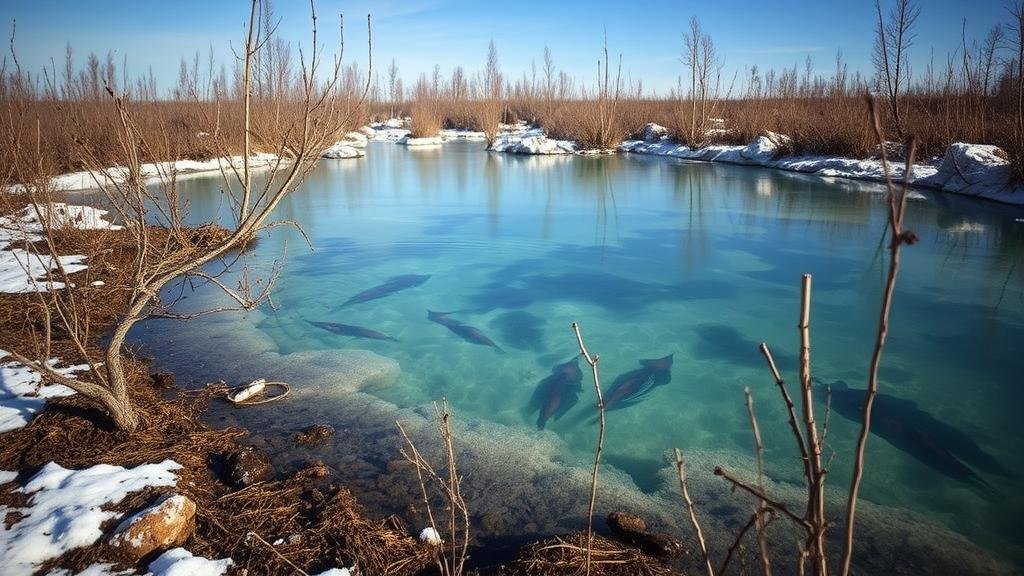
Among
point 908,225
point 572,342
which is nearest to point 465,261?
point 572,342

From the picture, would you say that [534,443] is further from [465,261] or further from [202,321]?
[465,261]

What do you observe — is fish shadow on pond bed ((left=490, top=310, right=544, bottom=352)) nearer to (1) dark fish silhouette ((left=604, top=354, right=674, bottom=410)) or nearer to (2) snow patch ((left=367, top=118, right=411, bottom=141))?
(1) dark fish silhouette ((left=604, top=354, right=674, bottom=410))

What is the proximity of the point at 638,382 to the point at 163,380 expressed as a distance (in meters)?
3.32

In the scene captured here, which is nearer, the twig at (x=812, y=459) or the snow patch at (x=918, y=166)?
the twig at (x=812, y=459)

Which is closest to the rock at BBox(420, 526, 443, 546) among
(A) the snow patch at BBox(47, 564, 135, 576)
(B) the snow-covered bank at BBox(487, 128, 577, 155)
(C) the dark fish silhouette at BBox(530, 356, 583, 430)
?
(A) the snow patch at BBox(47, 564, 135, 576)

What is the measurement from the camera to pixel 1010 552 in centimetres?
239

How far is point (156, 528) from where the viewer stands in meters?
2.09

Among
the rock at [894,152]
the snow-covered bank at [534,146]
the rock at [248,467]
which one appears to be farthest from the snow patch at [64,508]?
the snow-covered bank at [534,146]

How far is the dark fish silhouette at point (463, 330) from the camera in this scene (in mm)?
4855

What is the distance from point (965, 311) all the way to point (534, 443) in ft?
15.0

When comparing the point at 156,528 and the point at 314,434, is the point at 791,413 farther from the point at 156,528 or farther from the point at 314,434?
the point at 314,434

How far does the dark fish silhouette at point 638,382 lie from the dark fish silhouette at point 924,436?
108 cm

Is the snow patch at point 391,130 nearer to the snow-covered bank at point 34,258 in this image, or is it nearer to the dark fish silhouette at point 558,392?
the snow-covered bank at point 34,258

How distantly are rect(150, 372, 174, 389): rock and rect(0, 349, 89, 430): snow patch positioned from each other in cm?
40
